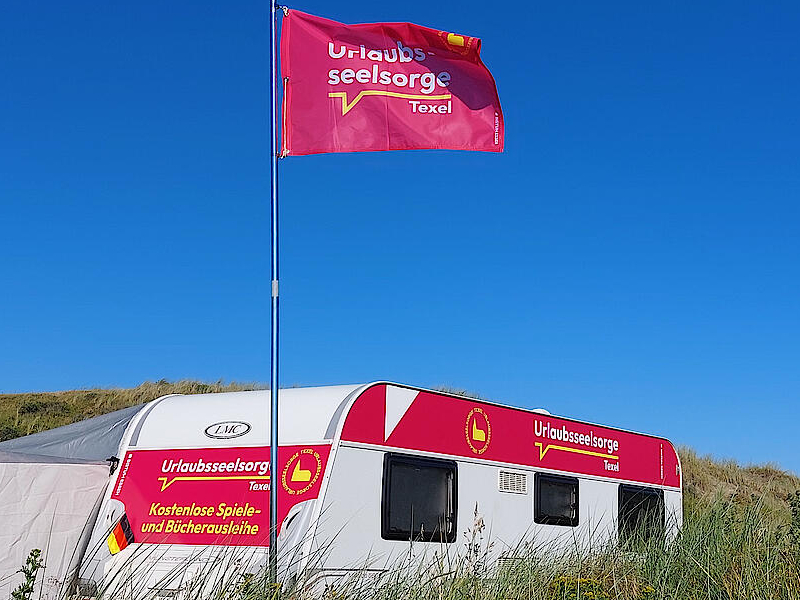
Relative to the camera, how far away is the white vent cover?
33.8ft

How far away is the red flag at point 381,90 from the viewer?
9383 mm

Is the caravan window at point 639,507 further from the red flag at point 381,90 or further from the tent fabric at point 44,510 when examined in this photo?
the tent fabric at point 44,510

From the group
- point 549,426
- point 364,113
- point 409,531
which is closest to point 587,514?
→ point 549,426

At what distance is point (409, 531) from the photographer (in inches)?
356

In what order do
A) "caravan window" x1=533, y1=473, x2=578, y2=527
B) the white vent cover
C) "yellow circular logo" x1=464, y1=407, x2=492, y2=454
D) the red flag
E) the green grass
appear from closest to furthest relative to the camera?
1. the green grass
2. the red flag
3. "yellow circular logo" x1=464, y1=407, x2=492, y2=454
4. the white vent cover
5. "caravan window" x1=533, y1=473, x2=578, y2=527

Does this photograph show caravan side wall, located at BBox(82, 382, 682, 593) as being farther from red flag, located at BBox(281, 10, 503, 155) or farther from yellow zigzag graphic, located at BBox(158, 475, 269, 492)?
red flag, located at BBox(281, 10, 503, 155)

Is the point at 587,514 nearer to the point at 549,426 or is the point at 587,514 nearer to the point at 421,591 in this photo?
the point at 549,426

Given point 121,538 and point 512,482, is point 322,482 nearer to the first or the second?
point 121,538

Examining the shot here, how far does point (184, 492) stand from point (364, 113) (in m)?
3.80

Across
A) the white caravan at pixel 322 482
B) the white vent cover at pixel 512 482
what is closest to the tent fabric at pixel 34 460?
the white caravan at pixel 322 482

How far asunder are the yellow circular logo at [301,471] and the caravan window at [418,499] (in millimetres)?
707

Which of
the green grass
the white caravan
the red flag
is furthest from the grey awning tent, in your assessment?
the red flag

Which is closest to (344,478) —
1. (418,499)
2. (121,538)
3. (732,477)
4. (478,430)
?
(418,499)

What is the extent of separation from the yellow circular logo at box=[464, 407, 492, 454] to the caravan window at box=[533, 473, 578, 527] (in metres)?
0.93
